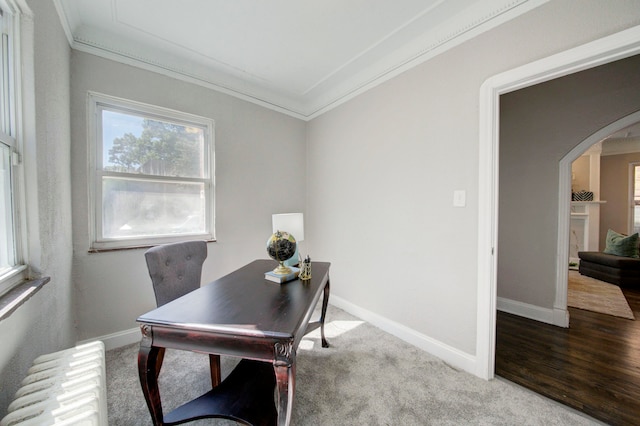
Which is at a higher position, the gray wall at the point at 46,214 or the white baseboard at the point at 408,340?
the gray wall at the point at 46,214

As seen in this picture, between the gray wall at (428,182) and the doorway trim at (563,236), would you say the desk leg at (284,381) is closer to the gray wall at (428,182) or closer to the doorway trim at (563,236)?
the gray wall at (428,182)

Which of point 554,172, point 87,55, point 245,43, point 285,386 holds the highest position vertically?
point 245,43

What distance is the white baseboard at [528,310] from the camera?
2.59 metres

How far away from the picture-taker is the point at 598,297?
10.9 feet

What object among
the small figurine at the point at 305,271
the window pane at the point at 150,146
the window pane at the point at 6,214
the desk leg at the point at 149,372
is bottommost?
the desk leg at the point at 149,372

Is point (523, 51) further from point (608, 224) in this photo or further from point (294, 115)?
point (608, 224)

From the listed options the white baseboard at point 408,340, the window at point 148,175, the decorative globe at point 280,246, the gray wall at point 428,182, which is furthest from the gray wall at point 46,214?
the gray wall at point 428,182

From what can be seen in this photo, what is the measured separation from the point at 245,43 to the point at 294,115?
121 centimetres

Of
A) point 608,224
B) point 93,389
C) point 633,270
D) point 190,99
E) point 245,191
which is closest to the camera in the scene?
point 93,389

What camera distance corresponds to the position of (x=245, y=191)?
281cm

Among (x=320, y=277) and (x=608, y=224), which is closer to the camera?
(x=320, y=277)

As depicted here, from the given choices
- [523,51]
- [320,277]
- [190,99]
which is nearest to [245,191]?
[190,99]

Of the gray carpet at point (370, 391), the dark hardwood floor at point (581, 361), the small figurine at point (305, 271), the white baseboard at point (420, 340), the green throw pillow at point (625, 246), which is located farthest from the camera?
the green throw pillow at point (625, 246)

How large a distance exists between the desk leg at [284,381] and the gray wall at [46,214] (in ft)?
3.22
